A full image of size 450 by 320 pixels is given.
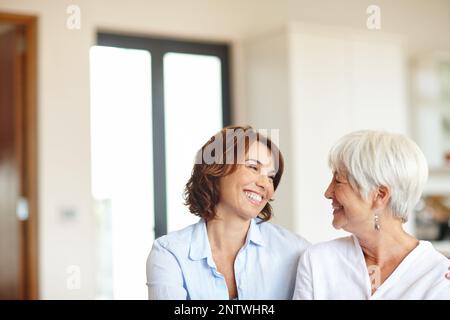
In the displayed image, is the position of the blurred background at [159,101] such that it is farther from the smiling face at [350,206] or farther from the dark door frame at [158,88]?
the smiling face at [350,206]

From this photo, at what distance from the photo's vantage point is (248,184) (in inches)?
49.5

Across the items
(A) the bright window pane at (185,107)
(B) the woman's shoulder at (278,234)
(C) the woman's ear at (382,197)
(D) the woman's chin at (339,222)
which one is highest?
(A) the bright window pane at (185,107)

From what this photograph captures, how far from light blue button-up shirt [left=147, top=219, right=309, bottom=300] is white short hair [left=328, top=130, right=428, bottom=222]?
209mm

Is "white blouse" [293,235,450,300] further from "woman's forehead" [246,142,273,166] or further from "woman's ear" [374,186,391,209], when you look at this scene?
"woman's forehead" [246,142,273,166]

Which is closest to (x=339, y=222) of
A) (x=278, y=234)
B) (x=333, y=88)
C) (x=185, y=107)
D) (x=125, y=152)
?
(x=278, y=234)

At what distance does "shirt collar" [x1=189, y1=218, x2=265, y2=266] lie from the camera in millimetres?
1238

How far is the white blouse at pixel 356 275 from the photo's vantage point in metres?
1.18

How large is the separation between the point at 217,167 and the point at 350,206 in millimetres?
265

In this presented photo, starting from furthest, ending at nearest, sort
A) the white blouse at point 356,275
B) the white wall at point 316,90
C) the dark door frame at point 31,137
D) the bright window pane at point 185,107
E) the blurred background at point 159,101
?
1. the dark door frame at point 31,137
2. the white wall at point 316,90
3. the blurred background at point 159,101
4. the bright window pane at point 185,107
5. the white blouse at point 356,275

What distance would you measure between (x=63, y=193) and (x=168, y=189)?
0.70 meters

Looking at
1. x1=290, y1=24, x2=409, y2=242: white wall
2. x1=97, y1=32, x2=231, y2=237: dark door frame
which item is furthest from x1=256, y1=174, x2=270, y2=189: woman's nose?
x1=290, y1=24, x2=409, y2=242: white wall

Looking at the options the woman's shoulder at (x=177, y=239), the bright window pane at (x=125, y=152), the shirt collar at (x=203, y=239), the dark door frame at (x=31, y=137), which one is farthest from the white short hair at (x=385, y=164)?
the dark door frame at (x=31, y=137)

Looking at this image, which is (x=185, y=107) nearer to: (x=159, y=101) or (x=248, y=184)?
(x=159, y=101)

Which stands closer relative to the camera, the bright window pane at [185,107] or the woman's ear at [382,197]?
the woman's ear at [382,197]
